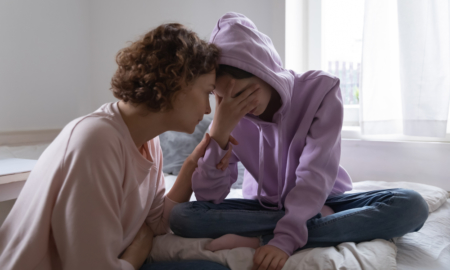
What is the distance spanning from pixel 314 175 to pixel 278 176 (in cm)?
16

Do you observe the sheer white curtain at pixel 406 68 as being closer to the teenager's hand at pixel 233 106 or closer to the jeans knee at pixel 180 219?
the teenager's hand at pixel 233 106

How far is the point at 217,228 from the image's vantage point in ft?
2.99

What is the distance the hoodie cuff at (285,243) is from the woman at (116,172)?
0.15 m

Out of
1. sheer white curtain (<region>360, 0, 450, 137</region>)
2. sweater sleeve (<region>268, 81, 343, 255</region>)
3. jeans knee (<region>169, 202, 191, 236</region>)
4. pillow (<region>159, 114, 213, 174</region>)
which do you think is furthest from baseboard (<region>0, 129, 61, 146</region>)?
sheer white curtain (<region>360, 0, 450, 137</region>)

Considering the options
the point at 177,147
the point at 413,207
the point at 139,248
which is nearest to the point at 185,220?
the point at 139,248

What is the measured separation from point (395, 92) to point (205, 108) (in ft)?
3.60

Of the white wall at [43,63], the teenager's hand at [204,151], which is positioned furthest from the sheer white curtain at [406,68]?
the white wall at [43,63]

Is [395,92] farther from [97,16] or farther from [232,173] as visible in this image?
[97,16]

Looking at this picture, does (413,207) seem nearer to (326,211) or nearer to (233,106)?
(326,211)

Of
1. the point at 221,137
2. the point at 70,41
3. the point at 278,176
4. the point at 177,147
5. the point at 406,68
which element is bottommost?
the point at 177,147

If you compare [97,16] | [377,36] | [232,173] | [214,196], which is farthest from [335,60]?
[97,16]

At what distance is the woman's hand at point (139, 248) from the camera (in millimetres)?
833

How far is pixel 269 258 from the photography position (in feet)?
2.56

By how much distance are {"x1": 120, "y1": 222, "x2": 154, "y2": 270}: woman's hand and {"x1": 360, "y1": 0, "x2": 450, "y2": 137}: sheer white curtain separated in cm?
112
